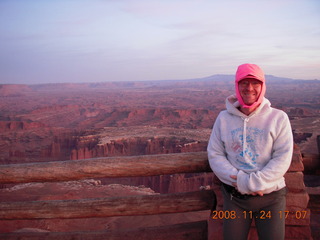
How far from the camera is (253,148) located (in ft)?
6.91

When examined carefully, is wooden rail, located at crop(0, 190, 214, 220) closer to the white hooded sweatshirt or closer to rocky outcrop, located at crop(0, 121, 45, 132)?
the white hooded sweatshirt

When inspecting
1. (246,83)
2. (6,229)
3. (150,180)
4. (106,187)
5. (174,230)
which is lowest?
(150,180)

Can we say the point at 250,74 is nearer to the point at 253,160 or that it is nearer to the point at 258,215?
the point at 253,160

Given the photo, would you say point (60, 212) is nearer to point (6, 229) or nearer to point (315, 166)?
point (315, 166)

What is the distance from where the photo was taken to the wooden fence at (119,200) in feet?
9.38

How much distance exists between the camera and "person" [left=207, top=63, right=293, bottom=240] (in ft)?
6.63

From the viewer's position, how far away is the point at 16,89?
4943 inches

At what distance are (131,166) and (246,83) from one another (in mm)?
1536

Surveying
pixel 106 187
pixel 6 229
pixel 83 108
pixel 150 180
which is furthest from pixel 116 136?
pixel 83 108

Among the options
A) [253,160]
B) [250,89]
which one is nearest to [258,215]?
[253,160]

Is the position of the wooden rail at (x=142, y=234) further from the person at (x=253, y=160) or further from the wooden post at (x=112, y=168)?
the person at (x=253, y=160)

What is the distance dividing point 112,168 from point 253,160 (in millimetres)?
1562

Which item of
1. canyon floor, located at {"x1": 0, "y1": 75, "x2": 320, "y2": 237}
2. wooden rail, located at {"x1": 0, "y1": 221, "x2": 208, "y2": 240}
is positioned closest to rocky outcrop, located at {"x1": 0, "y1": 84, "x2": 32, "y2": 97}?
canyon floor, located at {"x1": 0, "y1": 75, "x2": 320, "y2": 237}

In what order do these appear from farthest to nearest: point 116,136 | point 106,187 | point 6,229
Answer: point 116,136 < point 106,187 < point 6,229
